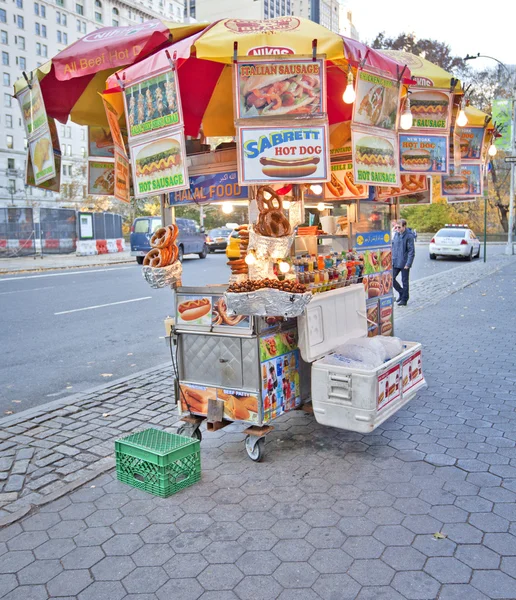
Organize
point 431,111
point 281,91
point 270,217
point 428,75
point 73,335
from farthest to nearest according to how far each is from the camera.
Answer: point 73,335
point 431,111
point 428,75
point 270,217
point 281,91

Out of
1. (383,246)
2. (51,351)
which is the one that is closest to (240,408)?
(383,246)

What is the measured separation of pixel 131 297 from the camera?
13.9 m

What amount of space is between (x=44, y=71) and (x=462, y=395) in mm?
5455

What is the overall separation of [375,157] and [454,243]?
21491 mm

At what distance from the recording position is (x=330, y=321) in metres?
4.92

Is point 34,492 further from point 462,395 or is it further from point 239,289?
point 462,395

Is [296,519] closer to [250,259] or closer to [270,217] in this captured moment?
[250,259]

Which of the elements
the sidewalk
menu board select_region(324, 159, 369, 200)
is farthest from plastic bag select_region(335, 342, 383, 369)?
the sidewalk

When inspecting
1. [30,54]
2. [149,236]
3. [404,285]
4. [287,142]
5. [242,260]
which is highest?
[30,54]

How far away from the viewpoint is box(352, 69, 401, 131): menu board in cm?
443

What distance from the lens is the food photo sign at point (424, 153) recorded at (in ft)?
18.9

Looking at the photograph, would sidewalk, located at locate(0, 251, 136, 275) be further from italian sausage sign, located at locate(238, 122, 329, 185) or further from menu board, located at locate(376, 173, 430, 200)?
italian sausage sign, located at locate(238, 122, 329, 185)

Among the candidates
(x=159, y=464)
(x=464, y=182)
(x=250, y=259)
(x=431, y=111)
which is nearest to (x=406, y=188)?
(x=464, y=182)

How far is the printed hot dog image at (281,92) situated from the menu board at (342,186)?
96.5 inches
